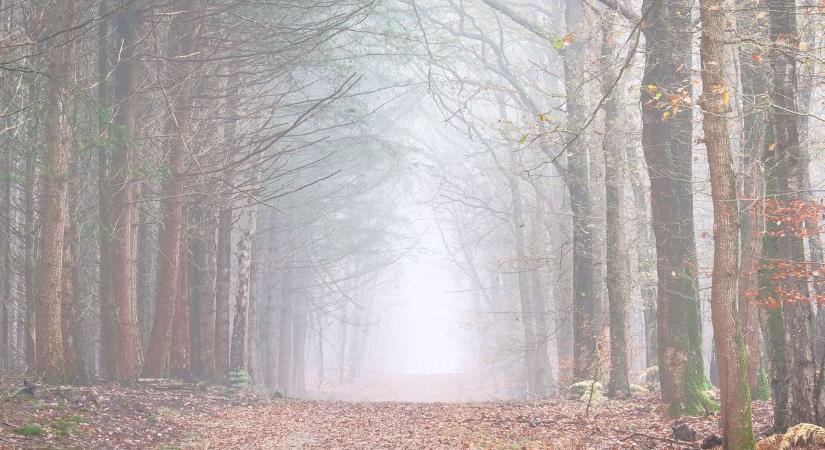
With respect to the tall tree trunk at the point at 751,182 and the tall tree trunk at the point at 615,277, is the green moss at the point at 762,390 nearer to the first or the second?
the tall tree trunk at the point at 751,182

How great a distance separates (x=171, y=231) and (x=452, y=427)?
7082mm

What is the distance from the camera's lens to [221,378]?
17078 millimetres

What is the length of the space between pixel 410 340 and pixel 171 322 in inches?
3507

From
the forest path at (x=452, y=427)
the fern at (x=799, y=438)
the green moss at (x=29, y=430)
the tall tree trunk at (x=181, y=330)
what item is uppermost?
the tall tree trunk at (x=181, y=330)

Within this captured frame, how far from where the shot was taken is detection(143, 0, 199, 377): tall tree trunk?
14.2 meters

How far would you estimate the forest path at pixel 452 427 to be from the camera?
9508 millimetres

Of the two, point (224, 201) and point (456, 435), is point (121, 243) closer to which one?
point (224, 201)

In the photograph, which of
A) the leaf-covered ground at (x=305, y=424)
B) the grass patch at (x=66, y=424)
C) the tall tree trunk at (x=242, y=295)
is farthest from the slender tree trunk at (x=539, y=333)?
the grass patch at (x=66, y=424)

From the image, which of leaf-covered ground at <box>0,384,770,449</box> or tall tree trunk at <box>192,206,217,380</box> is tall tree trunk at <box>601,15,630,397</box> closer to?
leaf-covered ground at <box>0,384,770,449</box>

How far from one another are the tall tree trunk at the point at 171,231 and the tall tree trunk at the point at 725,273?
386 inches

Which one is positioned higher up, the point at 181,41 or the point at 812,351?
the point at 181,41

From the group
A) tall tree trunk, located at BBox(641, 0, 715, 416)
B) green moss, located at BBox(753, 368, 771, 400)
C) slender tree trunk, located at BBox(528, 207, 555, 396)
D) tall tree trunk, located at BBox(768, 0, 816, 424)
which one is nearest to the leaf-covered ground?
tall tree trunk, located at BBox(641, 0, 715, 416)

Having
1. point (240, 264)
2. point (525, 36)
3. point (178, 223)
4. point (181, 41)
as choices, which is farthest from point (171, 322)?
point (525, 36)

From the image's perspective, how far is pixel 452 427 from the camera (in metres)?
11.1
